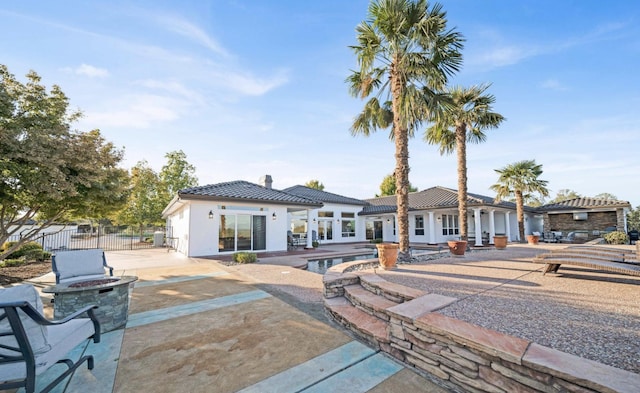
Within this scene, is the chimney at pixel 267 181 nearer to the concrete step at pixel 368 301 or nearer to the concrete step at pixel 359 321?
the concrete step at pixel 368 301

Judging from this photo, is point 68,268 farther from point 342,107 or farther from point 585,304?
point 342,107

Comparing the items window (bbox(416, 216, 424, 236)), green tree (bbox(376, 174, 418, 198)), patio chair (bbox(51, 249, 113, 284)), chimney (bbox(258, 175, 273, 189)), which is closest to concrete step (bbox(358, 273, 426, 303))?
patio chair (bbox(51, 249, 113, 284))

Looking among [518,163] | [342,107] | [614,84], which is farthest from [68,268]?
[518,163]

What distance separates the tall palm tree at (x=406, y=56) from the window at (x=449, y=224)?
15410 mm

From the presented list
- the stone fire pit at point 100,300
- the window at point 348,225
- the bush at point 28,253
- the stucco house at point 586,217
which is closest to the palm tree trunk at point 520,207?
the stucco house at point 586,217

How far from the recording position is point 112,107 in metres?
8.57

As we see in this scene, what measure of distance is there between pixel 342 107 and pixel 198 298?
9795 millimetres

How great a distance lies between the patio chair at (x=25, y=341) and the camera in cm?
217

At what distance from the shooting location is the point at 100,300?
13.4ft

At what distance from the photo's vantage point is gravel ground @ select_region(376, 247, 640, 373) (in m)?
2.69

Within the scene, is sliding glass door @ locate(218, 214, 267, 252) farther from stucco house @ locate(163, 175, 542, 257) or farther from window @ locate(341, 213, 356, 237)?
window @ locate(341, 213, 356, 237)

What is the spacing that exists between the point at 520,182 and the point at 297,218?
54.8ft

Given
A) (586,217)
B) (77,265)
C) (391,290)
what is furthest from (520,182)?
(77,265)

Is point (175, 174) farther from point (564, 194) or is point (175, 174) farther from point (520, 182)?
point (564, 194)
